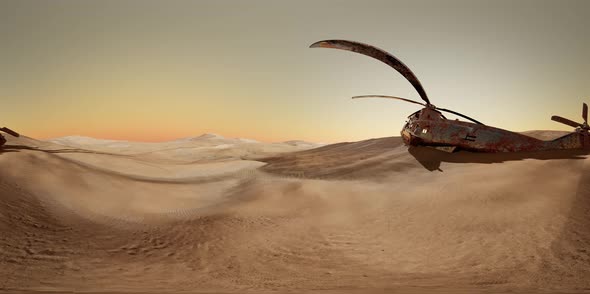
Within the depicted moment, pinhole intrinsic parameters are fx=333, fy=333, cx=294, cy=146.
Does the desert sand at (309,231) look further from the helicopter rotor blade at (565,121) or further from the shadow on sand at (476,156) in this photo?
the helicopter rotor blade at (565,121)

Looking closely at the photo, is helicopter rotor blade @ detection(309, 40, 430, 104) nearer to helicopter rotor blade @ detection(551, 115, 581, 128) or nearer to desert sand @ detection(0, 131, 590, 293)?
desert sand @ detection(0, 131, 590, 293)

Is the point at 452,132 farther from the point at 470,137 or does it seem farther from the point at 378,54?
the point at 378,54

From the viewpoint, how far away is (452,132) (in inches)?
462

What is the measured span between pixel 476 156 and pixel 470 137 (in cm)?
72

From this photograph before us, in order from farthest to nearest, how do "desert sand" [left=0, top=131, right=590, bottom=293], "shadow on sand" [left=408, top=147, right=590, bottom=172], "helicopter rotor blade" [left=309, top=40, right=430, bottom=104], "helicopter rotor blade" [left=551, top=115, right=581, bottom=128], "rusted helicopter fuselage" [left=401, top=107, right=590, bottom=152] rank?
"helicopter rotor blade" [left=309, top=40, right=430, bottom=104] < "rusted helicopter fuselage" [left=401, top=107, right=590, bottom=152] < "helicopter rotor blade" [left=551, top=115, right=581, bottom=128] < "shadow on sand" [left=408, top=147, right=590, bottom=172] < "desert sand" [left=0, top=131, right=590, bottom=293]

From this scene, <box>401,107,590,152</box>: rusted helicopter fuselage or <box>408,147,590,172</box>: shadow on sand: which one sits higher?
<box>401,107,590,152</box>: rusted helicopter fuselage

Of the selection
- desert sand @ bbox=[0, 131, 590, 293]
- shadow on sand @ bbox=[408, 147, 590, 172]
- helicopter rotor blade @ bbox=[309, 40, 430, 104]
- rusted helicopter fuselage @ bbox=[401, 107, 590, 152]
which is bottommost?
desert sand @ bbox=[0, 131, 590, 293]

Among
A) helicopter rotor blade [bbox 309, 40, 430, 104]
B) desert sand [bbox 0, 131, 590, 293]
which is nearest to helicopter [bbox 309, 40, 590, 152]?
helicopter rotor blade [bbox 309, 40, 430, 104]

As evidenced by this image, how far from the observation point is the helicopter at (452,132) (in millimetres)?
10165

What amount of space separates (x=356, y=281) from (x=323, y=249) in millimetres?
1656

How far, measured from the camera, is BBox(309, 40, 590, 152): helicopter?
33.3ft

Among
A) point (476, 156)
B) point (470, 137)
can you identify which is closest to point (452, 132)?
point (470, 137)

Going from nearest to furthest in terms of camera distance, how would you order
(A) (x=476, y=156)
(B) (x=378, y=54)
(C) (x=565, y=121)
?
(C) (x=565, y=121), (A) (x=476, y=156), (B) (x=378, y=54)

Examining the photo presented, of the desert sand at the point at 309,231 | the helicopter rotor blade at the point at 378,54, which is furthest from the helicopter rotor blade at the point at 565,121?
the helicopter rotor blade at the point at 378,54
